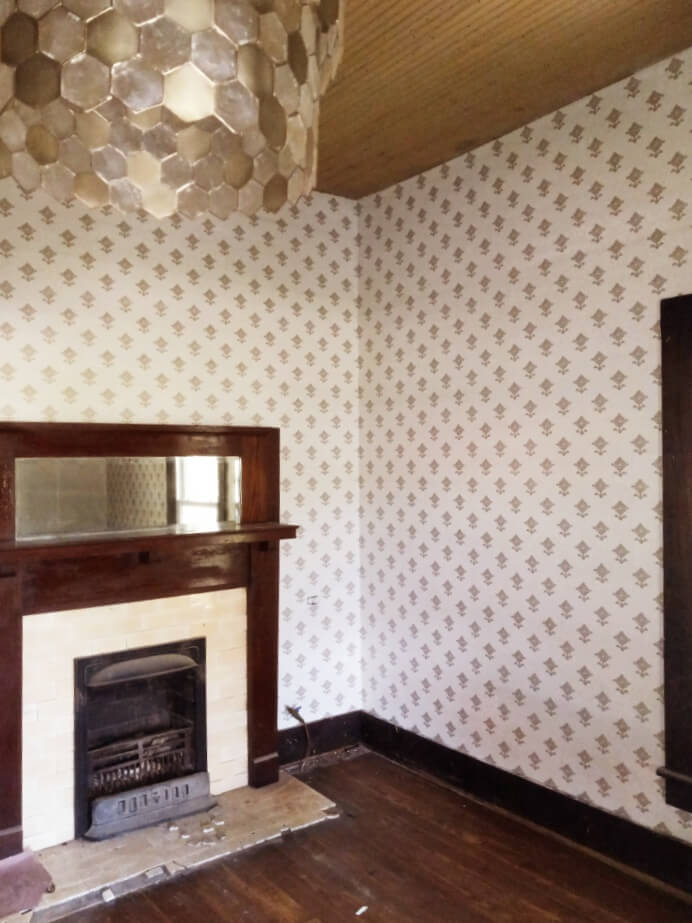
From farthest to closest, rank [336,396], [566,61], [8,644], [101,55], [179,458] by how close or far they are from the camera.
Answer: [336,396], [179,458], [8,644], [566,61], [101,55]

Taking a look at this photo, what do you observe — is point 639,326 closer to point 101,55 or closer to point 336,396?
point 336,396

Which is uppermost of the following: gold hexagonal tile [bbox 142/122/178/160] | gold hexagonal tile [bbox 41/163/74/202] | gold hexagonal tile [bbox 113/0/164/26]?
gold hexagonal tile [bbox 113/0/164/26]

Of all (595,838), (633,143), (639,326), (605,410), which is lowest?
(595,838)

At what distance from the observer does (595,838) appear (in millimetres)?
2701

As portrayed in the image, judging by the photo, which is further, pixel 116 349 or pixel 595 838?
pixel 116 349

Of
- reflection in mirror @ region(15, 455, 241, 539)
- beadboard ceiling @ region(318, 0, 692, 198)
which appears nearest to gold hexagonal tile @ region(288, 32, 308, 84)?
beadboard ceiling @ region(318, 0, 692, 198)

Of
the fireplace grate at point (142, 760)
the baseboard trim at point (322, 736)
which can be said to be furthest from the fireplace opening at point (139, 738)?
the baseboard trim at point (322, 736)

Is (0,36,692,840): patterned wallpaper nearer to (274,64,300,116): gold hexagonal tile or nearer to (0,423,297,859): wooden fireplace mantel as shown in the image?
(0,423,297,859): wooden fireplace mantel

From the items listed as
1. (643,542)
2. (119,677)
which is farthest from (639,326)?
(119,677)

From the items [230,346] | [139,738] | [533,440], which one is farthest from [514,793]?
[230,346]

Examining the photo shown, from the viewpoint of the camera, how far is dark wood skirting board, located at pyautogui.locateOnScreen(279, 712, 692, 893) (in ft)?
8.23

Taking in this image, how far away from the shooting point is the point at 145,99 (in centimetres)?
71

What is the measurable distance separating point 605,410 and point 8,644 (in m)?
2.29

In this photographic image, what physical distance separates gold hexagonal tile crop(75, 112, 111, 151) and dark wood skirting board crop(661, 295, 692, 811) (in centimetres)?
214
